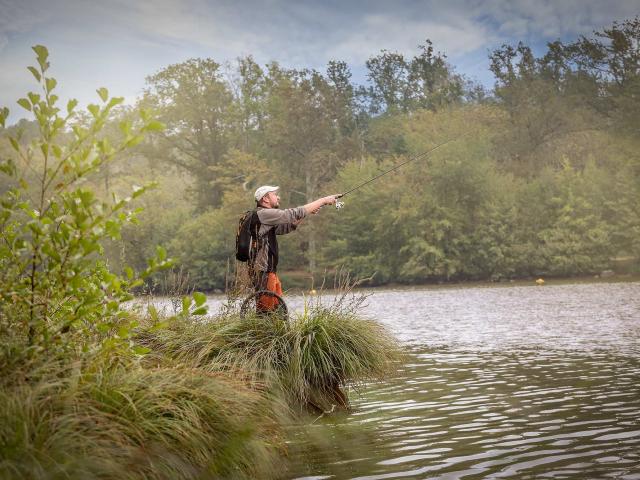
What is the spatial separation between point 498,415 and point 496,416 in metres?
0.05

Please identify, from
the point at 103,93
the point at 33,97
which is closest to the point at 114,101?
the point at 103,93

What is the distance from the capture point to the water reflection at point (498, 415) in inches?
230

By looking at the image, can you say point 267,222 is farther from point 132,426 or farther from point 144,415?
point 132,426

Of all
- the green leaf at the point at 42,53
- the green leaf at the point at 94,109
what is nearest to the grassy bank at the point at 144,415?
the green leaf at the point at 94,109

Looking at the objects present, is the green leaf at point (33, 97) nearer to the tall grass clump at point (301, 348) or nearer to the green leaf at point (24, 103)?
the green leaf at point (24, 103)

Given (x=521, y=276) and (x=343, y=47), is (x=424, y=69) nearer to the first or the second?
(x=343, y=47)

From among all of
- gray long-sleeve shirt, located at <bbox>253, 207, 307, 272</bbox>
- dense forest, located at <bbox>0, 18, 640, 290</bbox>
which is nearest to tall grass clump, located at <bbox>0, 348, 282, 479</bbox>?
gray long-sleeve shirt, located at <bbox>253, 207, 307, 272</bbox>

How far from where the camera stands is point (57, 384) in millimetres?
4574

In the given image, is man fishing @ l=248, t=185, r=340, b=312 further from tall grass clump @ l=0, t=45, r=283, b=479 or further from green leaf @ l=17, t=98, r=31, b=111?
green leaf @ l=17, t=98, r=31, b=111

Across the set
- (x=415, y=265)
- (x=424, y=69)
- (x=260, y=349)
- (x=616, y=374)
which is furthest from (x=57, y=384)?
Answer: (x=424, y=69)

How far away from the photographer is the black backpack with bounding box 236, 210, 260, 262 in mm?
8938

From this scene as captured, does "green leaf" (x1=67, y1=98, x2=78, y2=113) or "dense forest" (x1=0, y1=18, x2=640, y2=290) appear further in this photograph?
"dense forest" (x1=0, y1=18, x2=640, y2=290)

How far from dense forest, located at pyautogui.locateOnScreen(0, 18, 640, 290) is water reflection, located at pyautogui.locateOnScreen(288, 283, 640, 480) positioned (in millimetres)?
34436

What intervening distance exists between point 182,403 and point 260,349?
2548 millimetres
